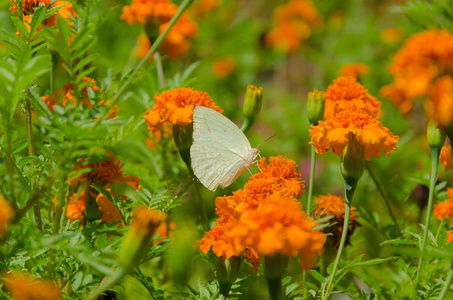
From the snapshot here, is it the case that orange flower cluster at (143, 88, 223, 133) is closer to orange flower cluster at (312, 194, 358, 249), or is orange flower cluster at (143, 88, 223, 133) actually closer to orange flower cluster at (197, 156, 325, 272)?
orange flower cluster at (197, 156, 325, 272)

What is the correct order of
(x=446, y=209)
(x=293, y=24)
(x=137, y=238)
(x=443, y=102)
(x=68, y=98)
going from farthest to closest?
(x=293, y=24)
(x=446, y=209)
(x=68, y=98)
(x=443, y=102)
(x=137, y=238)

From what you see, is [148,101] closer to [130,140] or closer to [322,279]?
[130,140]

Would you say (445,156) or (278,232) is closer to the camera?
(278,232)

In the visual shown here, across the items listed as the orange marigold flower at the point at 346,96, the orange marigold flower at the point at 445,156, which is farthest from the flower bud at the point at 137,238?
the orange marigold flower at the point at 445,156

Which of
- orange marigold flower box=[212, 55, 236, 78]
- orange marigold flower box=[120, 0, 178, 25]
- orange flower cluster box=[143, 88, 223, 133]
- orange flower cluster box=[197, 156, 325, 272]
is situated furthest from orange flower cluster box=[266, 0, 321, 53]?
orange flower cluster box=[197, 156, 325, 272]

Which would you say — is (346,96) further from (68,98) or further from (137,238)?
(137,238)

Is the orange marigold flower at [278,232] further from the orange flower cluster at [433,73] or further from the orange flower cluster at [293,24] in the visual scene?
the orange flower cluster at [293,24]

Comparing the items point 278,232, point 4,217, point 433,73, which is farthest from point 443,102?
point 4,217
